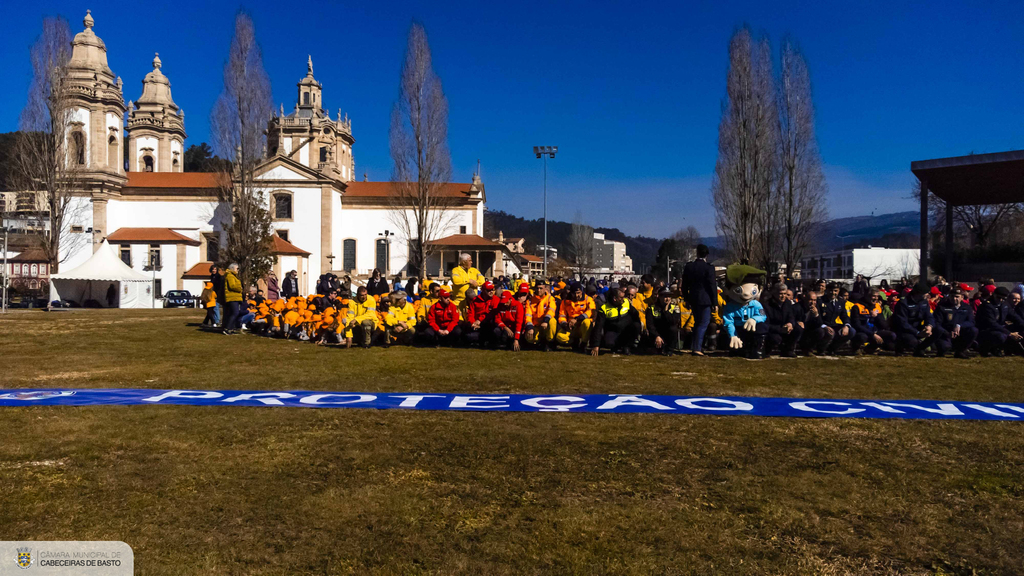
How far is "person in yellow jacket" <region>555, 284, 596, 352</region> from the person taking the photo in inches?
427

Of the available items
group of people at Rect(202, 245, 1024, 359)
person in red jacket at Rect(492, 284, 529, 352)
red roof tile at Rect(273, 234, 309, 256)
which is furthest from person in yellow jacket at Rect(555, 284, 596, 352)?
red roof tile at Rect(273, 234, 309, 256)

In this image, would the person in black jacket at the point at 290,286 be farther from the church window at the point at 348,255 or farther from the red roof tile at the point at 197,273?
the church window at the point at 348,255

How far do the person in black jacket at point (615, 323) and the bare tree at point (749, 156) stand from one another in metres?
20.4

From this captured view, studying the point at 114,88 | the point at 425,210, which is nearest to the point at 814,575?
the point at 425,210

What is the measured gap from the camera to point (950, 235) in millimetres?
26453

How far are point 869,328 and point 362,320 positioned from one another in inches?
327

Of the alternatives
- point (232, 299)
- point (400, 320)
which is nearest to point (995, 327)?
point (400, 320)

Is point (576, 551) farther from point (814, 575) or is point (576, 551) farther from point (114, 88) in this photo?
point (114, 88)

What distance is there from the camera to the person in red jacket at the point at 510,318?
1087cm

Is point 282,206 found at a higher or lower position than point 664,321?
higher

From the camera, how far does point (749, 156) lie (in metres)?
29.5

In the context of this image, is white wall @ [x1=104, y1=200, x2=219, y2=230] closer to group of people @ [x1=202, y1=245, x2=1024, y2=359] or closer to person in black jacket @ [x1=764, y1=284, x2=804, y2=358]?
group of people @ [x1=202, y1=245, x2=1024, y2=359]

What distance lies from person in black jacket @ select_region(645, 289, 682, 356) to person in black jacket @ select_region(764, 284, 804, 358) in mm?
1377

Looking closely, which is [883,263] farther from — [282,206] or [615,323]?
[615,323]
